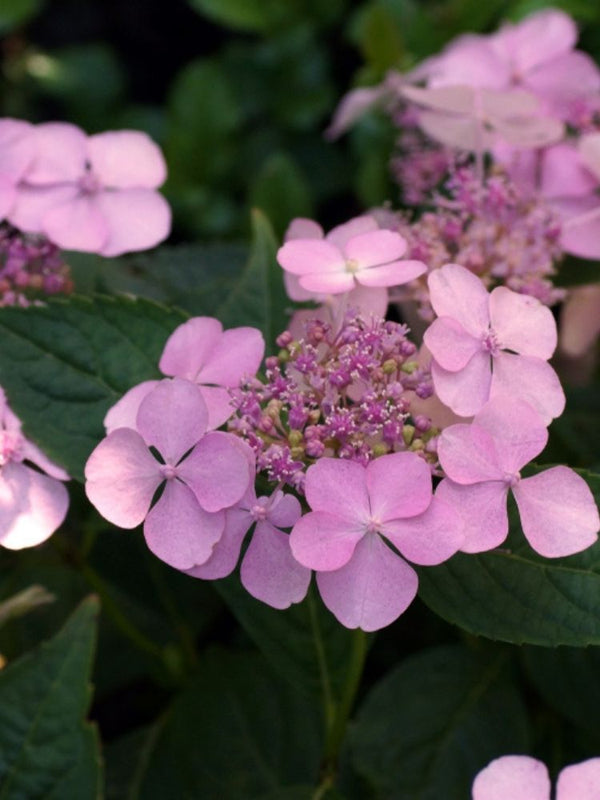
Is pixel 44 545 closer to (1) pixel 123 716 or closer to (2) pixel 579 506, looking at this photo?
(1) pixel 123 716

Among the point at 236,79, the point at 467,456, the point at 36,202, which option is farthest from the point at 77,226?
the point at 236,79

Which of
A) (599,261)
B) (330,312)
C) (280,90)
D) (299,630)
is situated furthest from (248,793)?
(280,90)

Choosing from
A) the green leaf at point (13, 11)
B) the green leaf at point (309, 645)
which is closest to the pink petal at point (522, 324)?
the green leaf at point (309, 645)

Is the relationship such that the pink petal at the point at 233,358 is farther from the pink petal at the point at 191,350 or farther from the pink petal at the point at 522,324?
the pink petal at the point at 522,324

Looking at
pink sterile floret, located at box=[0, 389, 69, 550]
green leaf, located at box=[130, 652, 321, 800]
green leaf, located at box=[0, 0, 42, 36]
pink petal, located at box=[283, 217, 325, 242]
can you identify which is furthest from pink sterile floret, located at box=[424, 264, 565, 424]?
green leaf, located at box=[0, 0, 42, 36]

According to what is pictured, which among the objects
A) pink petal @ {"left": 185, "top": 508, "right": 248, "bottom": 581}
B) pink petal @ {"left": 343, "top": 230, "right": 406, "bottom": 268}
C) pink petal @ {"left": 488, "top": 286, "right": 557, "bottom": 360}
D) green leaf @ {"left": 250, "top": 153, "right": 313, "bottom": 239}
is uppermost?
pink petal @ {"left": 343, "top": 230, "right": 406, "bottom": 268}

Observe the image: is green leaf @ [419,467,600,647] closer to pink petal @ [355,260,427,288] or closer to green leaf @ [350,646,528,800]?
pink petal @ [355,260,427,288]

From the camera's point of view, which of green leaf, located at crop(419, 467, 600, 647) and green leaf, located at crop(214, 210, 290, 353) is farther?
green leaf, located at crop(214, 210, 290, 353)
